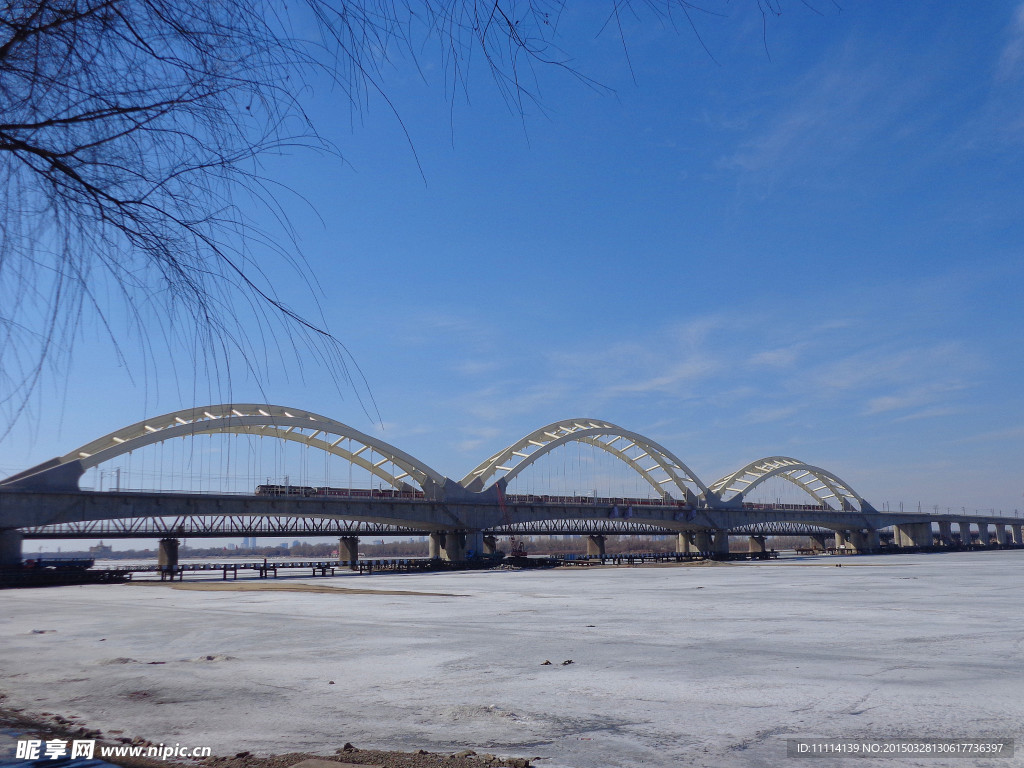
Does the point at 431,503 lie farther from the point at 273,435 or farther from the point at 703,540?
the point at 703,540

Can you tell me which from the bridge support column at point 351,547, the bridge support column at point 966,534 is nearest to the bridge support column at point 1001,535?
the bridge support column at point 966,534

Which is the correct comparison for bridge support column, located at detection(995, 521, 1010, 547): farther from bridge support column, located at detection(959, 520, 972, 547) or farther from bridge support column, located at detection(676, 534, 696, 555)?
bridge support column, located at detection(676, 534, 696, 555)

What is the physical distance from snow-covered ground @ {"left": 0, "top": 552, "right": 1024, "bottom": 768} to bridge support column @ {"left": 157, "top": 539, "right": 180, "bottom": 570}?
53543 millimetres

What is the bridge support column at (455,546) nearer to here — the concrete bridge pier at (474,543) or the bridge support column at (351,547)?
the concrete bridge pier at (474,543)

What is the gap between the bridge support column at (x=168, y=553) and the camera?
6781cm

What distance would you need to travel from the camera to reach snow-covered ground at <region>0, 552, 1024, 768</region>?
271 inches

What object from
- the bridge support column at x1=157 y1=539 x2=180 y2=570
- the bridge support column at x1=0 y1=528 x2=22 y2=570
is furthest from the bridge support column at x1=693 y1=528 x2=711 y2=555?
the bridge support column at x1=0 y1=528 x2=22 y2=570

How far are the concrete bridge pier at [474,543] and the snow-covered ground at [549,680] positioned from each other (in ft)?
211

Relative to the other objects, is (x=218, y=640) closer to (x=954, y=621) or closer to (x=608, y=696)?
(x=608, y=696)

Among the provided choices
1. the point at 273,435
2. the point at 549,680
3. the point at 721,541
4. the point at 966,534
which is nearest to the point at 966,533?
the point at 966,534

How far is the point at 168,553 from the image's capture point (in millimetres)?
69375

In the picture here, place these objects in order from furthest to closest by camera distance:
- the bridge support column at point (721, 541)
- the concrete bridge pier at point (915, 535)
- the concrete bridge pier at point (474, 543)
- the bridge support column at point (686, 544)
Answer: the concrete bridge pier at point (915, 535), the bridge support column at point (686, 544), the bridge support column at point (721, 541), the concrete bridge pier at point (474, 543)

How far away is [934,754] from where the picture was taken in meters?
6.04

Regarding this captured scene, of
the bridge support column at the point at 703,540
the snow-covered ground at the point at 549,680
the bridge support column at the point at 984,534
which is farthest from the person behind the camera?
the bridge support column at the point at 984,534
